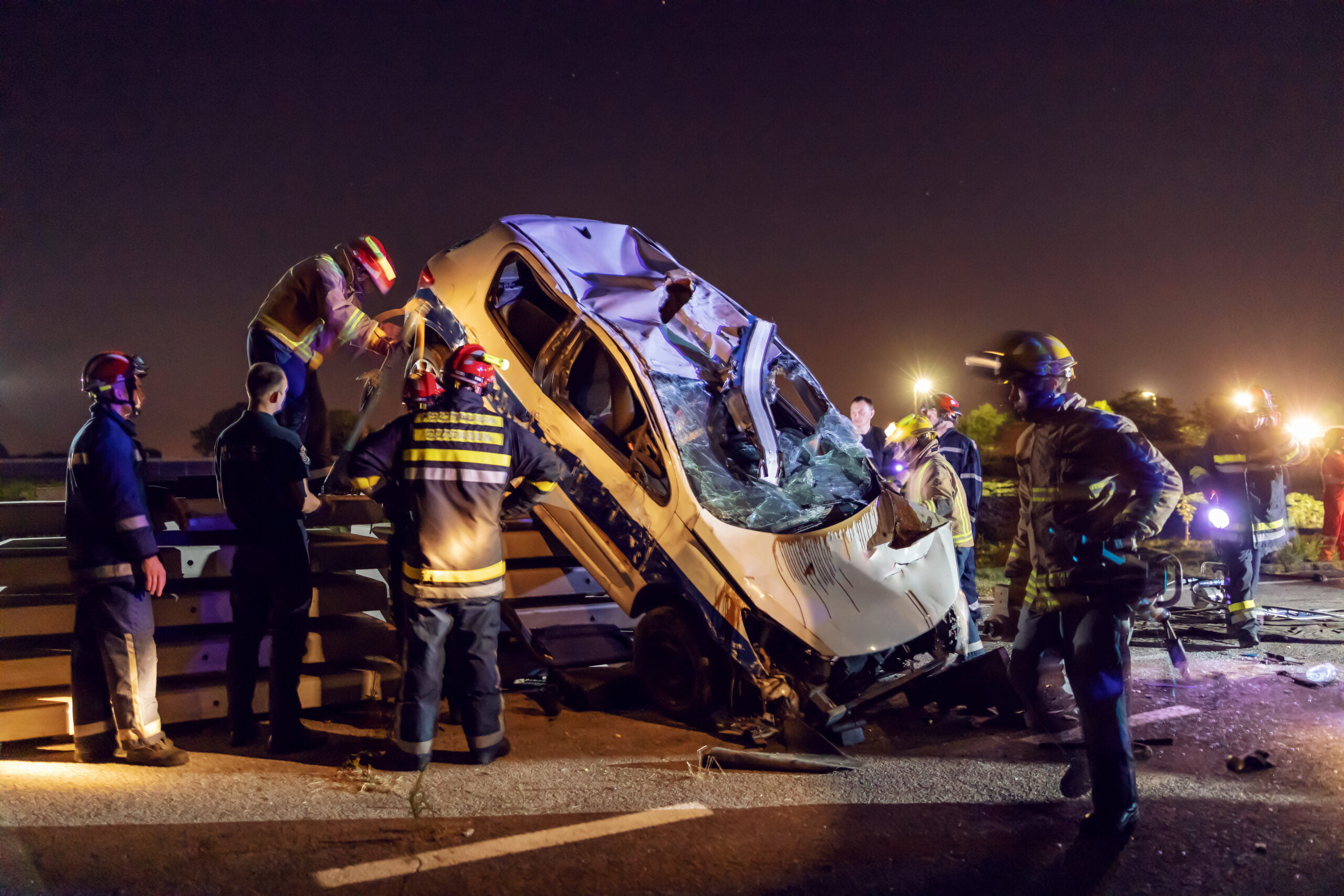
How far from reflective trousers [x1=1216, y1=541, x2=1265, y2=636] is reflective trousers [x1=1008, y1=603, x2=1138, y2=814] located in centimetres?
389

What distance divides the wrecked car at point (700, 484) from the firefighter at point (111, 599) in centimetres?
178

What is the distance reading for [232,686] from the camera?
4488mm

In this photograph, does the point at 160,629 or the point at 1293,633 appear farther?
the point at 1293,633

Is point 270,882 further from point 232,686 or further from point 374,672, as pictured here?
point 374,672

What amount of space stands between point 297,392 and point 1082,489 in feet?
14.1

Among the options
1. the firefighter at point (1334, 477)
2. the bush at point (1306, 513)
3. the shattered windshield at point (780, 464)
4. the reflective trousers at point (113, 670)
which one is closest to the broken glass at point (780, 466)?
the shattered windshield at point (780, 464)

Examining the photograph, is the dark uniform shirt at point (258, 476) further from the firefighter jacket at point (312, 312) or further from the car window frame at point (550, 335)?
the car window frame at point (550, 335)

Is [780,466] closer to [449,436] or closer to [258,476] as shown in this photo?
[449,436]

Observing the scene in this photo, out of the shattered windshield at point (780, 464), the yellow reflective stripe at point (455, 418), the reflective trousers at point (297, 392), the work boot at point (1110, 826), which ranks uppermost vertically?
the reflective trousers at point (297, 392)

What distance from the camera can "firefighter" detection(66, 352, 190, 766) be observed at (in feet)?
13.6

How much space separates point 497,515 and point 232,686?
5.60 ft

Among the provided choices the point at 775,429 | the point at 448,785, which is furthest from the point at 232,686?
the point at 775,429

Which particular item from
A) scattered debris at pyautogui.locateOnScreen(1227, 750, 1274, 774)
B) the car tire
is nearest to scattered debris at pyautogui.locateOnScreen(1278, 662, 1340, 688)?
scattered debris at pyautogui.locateOnScreen(1227, 750, 1274, 774)

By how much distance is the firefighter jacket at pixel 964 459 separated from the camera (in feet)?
24.0
